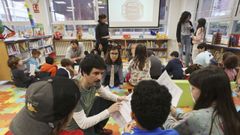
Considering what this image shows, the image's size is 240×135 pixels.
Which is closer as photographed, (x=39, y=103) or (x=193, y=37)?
(x=39, y=103)

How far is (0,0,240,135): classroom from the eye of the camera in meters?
0.66

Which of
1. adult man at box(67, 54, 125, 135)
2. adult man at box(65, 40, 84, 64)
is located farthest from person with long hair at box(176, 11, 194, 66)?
adult man at box(67, 54, 125, 135)

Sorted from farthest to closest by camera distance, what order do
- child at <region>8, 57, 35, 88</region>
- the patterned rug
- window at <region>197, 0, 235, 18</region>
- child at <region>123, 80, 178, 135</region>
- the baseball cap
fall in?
window at <region>197, 0, 235, 18</region>, child at <region>8, 57, 35, 88</region>, the patterned rug, child at <region>123, 80, 178, 135</region>, the baseball cap

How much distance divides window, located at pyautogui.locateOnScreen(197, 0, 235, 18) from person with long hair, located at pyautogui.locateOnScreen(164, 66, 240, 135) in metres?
3.76

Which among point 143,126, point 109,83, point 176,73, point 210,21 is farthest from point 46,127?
point 210,21

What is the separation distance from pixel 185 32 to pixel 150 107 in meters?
3.98

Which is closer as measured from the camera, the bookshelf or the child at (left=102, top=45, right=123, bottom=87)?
the child at (left=102, top=45, right=123, bottom=87)

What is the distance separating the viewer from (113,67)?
2.65m

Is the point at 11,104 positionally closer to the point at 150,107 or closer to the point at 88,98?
the point at 88,98

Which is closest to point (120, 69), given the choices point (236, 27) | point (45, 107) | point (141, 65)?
point (141, 65)

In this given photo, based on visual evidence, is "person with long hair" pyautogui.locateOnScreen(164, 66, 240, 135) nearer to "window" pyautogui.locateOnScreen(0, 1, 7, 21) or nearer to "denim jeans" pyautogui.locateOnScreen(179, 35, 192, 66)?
"denim jeans" pyautogui.locateOnScreen(179, 35, 192, 66)

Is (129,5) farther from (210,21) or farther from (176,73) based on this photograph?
(176,73)

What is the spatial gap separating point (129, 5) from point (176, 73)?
3.55 metres

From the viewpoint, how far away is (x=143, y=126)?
0.69m
